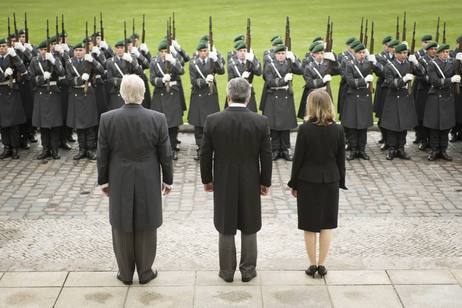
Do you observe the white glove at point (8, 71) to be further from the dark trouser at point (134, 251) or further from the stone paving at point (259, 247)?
the dark trouser at point (134, 251)

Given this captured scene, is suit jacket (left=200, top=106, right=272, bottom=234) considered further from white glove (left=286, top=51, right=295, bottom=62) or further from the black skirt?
white glove (left=286, top=51, right=295, bottom=62)

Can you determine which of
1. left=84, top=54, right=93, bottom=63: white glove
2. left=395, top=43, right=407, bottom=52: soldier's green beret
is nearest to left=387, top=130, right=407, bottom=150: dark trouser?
left=395, top=43, right=407, bottom=52: soldier's green beret

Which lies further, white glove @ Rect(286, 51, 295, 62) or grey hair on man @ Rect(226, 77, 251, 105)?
white glove @ Rect(286, 51, 295, 62)

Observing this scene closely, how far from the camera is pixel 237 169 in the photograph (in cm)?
664

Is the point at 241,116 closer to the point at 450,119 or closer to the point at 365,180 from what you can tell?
the point at 365,180

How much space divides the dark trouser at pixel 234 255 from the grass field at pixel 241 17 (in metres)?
14.7

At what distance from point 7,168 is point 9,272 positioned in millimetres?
4472

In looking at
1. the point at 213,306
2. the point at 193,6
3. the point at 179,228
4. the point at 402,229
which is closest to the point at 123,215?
the point at 213,306

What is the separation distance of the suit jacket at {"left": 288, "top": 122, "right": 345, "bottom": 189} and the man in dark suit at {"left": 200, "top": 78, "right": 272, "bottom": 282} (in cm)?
29

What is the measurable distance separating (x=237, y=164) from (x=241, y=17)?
21248mm

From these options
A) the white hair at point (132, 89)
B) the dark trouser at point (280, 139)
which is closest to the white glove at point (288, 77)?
the dark trouser at point (280, 139)

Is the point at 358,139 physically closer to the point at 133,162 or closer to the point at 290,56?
the point at 290,56

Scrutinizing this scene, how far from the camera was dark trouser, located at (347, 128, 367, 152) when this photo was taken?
1189 centimetres

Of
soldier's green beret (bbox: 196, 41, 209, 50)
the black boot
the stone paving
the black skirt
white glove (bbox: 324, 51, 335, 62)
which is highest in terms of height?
soldier's green beret (bbox: 196, 41, 209, 50)
